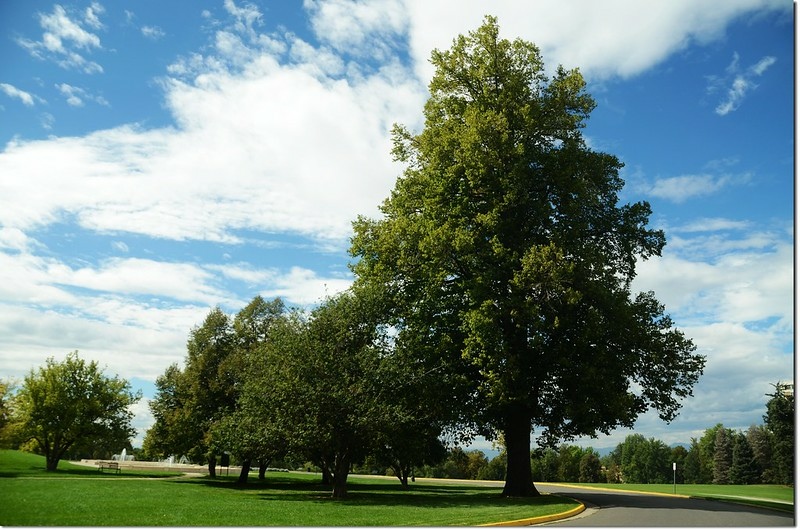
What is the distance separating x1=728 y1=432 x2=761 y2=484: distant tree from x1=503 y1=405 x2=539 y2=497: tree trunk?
169ft

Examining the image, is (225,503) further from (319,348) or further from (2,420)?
(2,420)

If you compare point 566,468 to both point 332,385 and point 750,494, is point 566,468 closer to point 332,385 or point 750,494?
point 750,494

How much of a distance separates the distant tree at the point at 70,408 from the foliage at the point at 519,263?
74.7 feet

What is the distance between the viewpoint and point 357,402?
73.3ft

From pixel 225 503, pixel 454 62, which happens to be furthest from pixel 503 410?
pixel 454 62

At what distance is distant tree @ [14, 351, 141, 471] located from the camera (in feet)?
118

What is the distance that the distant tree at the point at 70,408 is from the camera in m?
36.1

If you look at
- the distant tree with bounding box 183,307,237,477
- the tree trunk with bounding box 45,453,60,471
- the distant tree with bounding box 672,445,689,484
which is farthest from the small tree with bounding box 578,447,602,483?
the tree trunk with bounding box 45,453,60,471

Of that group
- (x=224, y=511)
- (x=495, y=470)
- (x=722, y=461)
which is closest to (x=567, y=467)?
(x=495, y=470)

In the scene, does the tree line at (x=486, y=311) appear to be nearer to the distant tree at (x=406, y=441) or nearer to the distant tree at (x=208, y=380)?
the distant tree at (x=406, y=441)

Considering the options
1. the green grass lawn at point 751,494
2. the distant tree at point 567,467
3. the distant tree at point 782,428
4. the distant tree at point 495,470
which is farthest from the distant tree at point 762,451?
the distant tree at point 495,470

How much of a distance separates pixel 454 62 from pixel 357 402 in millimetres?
13750

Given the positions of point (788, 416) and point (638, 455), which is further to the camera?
point (638, 455)

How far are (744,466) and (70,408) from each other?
62.2 metres
